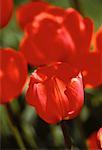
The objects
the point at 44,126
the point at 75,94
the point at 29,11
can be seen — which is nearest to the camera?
the point at 75,94

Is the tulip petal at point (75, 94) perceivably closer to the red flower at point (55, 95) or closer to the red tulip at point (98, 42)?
the red flower at point (55, 95)

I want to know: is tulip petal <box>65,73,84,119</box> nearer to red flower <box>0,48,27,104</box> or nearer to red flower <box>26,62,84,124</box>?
red flower <box>26,62,84,124</box>

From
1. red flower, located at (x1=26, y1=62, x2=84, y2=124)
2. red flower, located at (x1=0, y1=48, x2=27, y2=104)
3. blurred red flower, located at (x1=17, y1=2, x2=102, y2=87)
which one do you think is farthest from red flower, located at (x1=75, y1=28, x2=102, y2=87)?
red flower, located at (x1=26, y1=62, x2=84, y2=124)

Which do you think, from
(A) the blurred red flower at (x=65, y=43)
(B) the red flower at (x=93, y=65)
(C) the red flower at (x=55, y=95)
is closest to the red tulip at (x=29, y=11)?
(A) the blurred red flower at (x=65, y=43)

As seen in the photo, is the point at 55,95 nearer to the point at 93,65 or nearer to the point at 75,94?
the point at 75,94

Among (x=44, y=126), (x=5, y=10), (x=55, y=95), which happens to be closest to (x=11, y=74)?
(x=5, y=10)

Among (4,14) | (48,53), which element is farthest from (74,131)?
(4,14)
